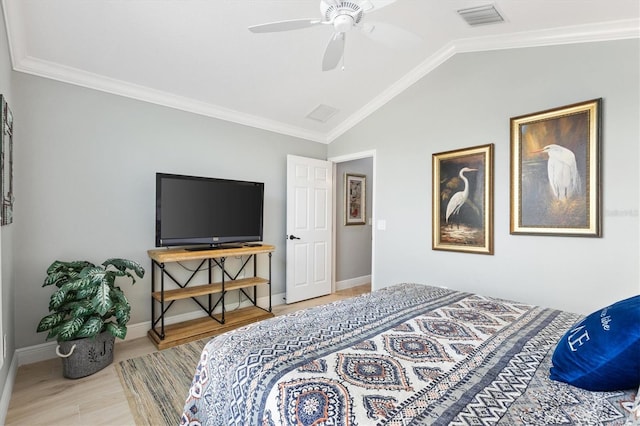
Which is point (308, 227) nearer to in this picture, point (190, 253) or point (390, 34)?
point (190, 253)

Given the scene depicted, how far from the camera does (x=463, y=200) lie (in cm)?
321

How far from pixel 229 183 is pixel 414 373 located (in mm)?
2802

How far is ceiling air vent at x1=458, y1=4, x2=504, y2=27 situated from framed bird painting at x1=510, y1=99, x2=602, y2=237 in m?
0.88

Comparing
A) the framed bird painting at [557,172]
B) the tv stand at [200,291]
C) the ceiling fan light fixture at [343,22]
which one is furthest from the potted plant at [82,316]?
the framed bird painting at [557,172]

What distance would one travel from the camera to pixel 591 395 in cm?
98

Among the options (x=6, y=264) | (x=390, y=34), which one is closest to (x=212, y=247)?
(x=6, y=264)

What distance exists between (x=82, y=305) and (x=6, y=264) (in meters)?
0.54

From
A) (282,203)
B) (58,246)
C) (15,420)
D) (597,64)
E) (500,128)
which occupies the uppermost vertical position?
(597,64)

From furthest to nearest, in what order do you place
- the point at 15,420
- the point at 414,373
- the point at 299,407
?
the point at 15,420, the point at 414,373, the point at 299,407

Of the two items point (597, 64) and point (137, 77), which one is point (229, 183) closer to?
point (137, 77)

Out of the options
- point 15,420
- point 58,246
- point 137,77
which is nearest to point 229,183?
point 137,77

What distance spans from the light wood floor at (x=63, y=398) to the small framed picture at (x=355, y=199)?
11.9 feet

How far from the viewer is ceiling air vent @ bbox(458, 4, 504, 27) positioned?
2488 mm

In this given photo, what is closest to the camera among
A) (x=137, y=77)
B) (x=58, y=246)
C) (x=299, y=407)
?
(x=299, y=407)
